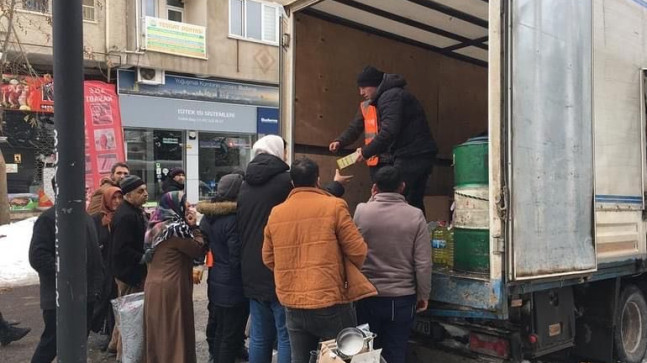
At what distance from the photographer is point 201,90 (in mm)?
16344

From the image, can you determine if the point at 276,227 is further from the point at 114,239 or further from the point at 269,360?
the point at 114,239

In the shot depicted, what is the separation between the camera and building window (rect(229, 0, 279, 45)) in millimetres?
16953

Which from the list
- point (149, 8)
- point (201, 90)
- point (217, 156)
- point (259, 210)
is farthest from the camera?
point (217, 156)

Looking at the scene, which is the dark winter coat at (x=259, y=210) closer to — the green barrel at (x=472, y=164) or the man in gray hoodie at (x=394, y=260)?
the man in gray hoodie at (x=394, y=260)

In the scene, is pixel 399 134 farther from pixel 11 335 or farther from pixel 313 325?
pixel 11 335

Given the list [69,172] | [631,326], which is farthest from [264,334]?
[631,326]

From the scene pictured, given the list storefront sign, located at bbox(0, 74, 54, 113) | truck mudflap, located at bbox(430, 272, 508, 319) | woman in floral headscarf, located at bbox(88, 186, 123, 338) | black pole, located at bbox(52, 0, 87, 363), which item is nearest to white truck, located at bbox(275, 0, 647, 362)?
truck mudflap, located at bbox(430, 272, 508, 319)

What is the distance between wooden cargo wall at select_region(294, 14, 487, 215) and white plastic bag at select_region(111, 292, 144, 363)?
6.51 ft

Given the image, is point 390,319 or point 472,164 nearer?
point 390,319

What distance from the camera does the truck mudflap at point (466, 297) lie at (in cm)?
345

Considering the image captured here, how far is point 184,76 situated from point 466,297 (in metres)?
13.8

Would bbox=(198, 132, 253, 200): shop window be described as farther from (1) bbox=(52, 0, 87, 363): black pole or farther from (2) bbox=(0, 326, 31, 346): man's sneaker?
(1) bbox=(52, 0, 87, 363): black pole

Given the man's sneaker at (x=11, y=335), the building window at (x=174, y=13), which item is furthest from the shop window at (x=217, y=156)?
the man's sneaker at (x=11, y=335)

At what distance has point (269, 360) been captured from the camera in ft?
13.3
